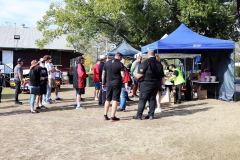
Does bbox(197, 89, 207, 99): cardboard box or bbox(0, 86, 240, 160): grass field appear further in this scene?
bbox(197, 89, 207, 99): cardboard box

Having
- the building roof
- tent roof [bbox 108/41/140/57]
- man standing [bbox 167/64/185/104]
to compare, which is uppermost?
the building roof

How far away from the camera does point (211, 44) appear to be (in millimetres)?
9562

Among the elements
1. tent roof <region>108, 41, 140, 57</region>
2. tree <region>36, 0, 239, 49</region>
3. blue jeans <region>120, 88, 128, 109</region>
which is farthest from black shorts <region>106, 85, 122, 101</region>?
tree <region>36, 0, 239, 49</region>

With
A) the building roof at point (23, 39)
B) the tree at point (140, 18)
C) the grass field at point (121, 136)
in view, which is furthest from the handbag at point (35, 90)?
the building roof at point (23, 39)

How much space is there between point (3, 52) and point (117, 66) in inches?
818

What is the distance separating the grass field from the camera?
3943 mm

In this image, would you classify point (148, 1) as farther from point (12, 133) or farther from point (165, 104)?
point (12, 133)

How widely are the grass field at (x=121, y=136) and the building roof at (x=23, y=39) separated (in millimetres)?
18177

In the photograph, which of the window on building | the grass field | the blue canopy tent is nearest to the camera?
the grass field

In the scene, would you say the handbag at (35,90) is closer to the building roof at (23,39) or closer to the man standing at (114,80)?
the man standing at (114,80)

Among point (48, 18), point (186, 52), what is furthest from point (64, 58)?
point (186, 52)

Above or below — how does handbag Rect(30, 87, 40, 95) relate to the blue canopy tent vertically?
below

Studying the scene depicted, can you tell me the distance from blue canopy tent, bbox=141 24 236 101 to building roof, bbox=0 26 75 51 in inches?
641

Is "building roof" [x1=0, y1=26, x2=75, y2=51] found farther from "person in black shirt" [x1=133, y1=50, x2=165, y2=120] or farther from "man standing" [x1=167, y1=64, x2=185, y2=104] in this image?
"person in black shirt" [x1=133, y1=50, x2=165, y2=120]
